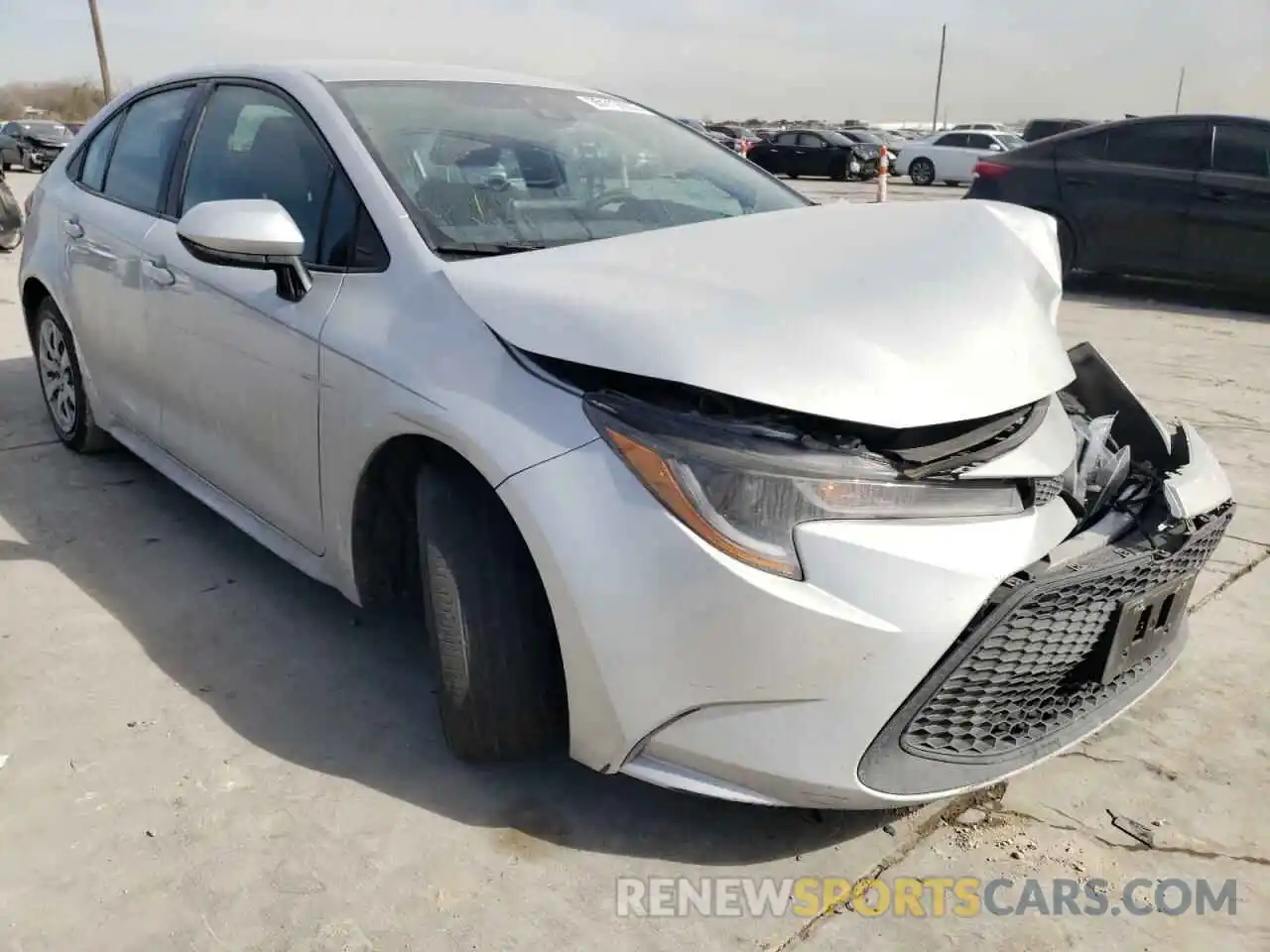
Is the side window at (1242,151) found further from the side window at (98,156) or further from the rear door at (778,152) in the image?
the rear door at (778,152)

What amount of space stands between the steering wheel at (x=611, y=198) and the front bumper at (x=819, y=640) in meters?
1.03

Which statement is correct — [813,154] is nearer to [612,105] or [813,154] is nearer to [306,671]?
[612,105]

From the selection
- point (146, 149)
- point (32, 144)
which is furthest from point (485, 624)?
point (32, 144)

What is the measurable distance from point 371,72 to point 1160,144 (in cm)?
721

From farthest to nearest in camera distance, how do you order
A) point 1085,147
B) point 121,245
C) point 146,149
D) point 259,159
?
point 1085,147 < point 146,149 < point 121,245 < point 259,159

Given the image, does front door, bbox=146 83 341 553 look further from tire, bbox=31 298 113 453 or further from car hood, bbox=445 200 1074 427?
tire, bbox=31 298 113 453

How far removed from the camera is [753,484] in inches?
71.1

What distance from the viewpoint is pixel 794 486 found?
5.93ft

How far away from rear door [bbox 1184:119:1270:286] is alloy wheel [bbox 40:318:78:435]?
295 inches

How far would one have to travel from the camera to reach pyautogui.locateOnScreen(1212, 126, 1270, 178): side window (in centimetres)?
792

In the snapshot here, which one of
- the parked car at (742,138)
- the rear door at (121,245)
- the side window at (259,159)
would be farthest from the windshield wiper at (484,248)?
the parked car at (742,138)

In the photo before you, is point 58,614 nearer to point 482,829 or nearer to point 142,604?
point 142,604

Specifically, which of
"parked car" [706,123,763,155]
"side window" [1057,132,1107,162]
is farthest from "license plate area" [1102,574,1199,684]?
"parked car" [706,123,763,155]

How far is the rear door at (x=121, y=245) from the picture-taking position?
11.1 feet
